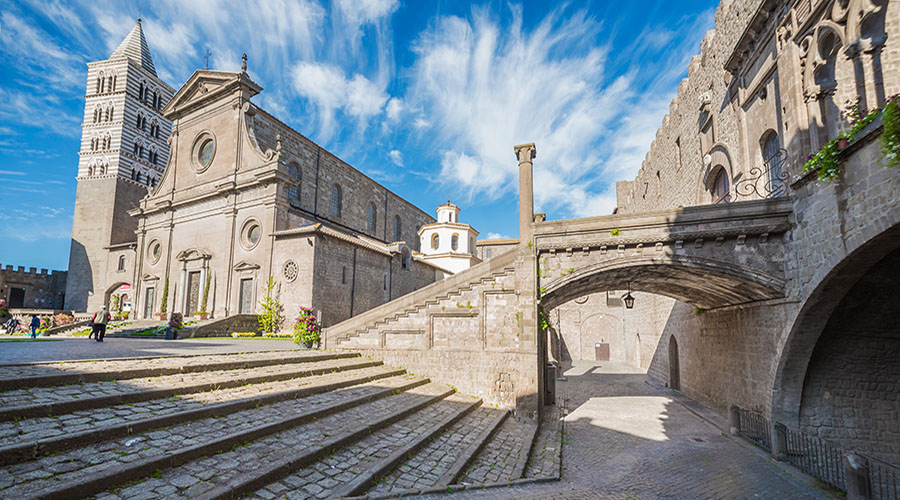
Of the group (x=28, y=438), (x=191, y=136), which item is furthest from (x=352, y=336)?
(x=191, y=136)

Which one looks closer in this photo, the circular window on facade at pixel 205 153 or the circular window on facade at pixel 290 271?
the circular window on facade at pixel 290 271

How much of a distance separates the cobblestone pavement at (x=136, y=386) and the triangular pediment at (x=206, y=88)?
21.5 m

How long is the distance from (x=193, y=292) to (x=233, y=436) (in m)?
23.6

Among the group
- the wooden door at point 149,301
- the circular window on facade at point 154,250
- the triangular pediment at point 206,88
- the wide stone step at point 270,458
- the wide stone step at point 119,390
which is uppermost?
the triangular pediment at point 206,88

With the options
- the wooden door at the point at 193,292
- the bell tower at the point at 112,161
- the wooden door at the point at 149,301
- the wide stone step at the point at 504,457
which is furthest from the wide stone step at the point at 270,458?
the bell tower at the point at 112,161

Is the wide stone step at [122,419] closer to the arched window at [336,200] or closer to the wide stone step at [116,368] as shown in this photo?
the wide stone step at [116,368]

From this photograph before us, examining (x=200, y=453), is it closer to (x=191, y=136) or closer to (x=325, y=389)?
(x=325, y=389)

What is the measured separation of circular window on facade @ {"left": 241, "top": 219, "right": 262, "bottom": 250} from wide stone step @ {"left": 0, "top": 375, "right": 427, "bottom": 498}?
58.6 ft

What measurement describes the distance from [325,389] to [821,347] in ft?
39.5

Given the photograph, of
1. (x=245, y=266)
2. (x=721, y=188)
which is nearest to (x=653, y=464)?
(x=721, y=188)

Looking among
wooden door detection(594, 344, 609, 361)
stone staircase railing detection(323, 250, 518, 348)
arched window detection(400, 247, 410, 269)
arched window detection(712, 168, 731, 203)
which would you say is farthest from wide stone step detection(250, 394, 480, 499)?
wooden door detection(594, 344, 609, 361)

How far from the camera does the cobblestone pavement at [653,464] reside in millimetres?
7816

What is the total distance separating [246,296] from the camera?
77.5ft

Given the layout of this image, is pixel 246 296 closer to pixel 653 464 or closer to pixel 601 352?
pixel 653 464
